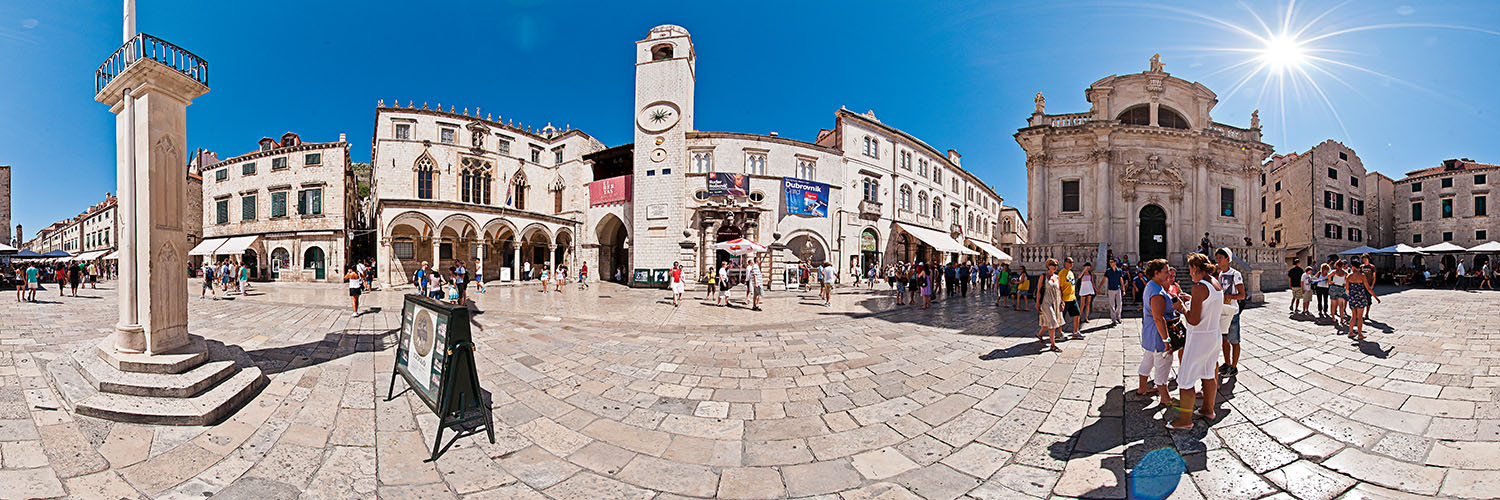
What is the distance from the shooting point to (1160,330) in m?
4.11

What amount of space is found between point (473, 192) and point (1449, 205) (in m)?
57.8

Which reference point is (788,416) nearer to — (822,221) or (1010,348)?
(1010,348)

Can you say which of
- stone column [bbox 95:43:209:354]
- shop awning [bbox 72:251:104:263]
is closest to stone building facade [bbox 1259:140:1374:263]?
stone column [bbox 95:43:209:354]

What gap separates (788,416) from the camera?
411 centimetres

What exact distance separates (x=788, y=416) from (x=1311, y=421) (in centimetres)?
415

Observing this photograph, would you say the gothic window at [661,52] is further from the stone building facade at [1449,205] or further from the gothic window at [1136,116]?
the stone building facade at [1449,205]

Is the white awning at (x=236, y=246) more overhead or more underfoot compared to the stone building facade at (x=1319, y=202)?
more underfoot

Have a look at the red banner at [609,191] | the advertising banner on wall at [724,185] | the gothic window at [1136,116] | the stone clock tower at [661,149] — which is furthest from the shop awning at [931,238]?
the red banner at [609,191]

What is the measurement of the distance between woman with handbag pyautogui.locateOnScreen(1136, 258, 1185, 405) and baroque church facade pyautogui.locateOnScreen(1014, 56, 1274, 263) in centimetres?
1604

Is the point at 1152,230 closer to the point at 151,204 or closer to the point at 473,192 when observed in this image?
the point at 151,204

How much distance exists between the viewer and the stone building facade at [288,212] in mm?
24734

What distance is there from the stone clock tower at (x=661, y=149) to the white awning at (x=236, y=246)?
19747mm

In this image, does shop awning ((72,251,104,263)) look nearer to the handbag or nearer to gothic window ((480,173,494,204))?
gothic window ((480,173,494,204))

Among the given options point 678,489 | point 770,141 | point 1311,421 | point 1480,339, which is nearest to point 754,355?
point 678,489
